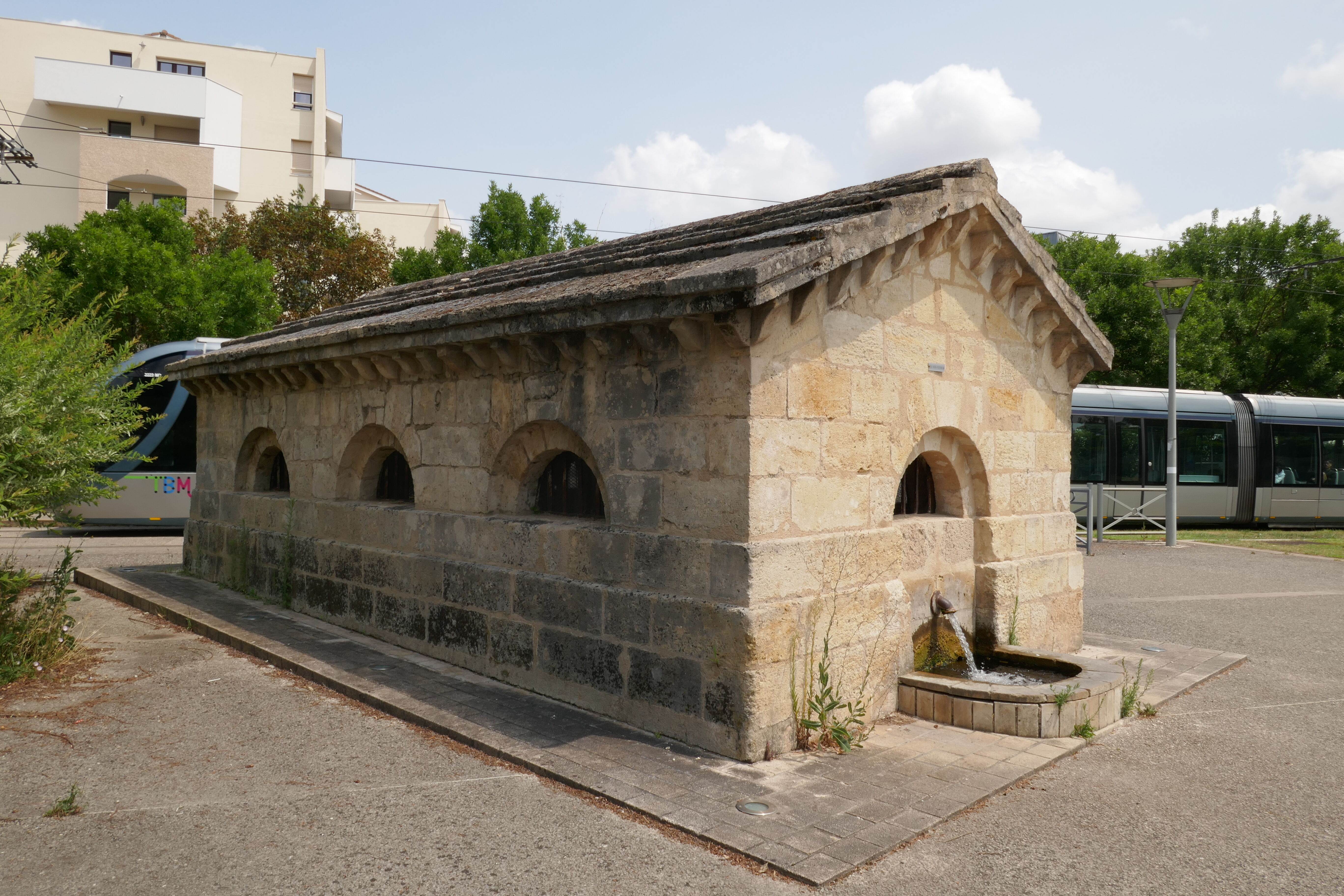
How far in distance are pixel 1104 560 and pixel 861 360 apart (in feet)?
36.7

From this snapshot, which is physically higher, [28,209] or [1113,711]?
[28,209]

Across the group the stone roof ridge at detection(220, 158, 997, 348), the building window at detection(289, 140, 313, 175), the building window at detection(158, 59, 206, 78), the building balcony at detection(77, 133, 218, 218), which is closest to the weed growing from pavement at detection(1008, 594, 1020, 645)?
the stone roof ridge at detection(220, 158, 997, 348)

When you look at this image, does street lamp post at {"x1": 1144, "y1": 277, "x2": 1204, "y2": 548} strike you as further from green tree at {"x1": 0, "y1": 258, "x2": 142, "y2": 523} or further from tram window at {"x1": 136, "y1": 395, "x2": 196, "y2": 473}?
tram window at {"x1": 136, "y1": 395, "x2": 196, "y2": 473}

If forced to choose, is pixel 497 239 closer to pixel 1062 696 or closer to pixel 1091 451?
pixel 1091 451

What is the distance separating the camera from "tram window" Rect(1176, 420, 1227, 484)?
19.8m

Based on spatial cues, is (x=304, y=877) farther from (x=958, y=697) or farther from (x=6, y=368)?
(x=6, y=368)

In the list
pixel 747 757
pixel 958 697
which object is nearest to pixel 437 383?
pixel 747 757

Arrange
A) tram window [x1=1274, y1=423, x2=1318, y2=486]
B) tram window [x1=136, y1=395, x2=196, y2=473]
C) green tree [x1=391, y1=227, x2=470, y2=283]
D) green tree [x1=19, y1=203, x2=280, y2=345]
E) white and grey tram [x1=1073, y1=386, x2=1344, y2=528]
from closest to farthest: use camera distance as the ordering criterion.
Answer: tram window [x1=136, y1=395, x2=196, y2=473]
white and grey tram [x1=1073, y1=386, x2=1344, y2=528]
tram window [x1=1274, y1=423, x2=1318, y2=486]
green tree [x1=19, y1=203, x2=280, y2=345]
green tree [x1=391, y1=227, x2=470, y2=283]

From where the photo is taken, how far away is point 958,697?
5789mm

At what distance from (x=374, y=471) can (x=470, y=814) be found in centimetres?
486

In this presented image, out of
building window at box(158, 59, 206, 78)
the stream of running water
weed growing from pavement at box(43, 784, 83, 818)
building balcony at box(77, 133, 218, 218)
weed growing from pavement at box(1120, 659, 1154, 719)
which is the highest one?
building window at box(158, 59, 206, 78)

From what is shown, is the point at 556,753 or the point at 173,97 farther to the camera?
the point at 173,97

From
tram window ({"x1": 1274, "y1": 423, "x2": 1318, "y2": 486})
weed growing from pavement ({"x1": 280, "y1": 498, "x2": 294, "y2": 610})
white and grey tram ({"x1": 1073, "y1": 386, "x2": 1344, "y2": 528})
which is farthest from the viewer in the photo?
tram window ({"x1": 1274, "y1": 423, "x2": 1318, "y2": 486})

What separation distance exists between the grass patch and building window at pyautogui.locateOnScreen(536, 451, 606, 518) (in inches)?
563
